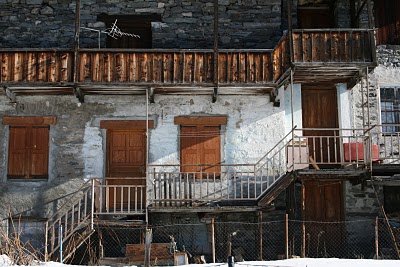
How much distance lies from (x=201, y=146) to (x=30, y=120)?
14.2 ft

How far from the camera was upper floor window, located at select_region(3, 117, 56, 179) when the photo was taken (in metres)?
15.0

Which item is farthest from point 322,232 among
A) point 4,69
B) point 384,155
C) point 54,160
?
point 4,69

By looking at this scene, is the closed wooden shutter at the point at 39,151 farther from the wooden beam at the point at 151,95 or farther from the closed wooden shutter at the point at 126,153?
the wooden beam at the point at 151,95

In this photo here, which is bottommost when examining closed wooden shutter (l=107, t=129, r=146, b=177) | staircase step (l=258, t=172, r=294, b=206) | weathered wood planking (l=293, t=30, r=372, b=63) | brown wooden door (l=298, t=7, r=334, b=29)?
staircase step (l=258, t=172, r=294, b=206)

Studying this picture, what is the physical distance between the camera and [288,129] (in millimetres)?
15227

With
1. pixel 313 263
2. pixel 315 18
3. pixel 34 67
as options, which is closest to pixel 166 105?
pixel 34 67

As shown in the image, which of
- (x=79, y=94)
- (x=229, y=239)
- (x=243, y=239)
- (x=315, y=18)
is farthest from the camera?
(x=315, y=18)

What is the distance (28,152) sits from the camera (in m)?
15.1

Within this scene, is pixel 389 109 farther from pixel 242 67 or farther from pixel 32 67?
pixel 32 67

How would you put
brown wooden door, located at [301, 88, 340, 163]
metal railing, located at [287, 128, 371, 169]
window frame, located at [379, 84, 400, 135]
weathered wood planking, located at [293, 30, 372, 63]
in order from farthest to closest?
window frame, located at [379, 84, 400, 135] → brown wooden door, located at [301, 88, 340, 163] → weathered wood planking, located at [293, 30, 372, 63] → metal railing, located at [287, 128, 371, 169]

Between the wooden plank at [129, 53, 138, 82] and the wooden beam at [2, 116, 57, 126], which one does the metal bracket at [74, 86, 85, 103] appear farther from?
the wooden plank at [129, 53, 138, 82]

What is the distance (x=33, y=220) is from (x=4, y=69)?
3.71m

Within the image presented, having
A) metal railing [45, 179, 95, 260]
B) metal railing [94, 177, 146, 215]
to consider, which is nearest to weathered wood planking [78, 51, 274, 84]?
metal railing [94, 177, 146, 215]

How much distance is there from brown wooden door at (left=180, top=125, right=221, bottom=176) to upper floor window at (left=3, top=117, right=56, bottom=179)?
335 centimetres
